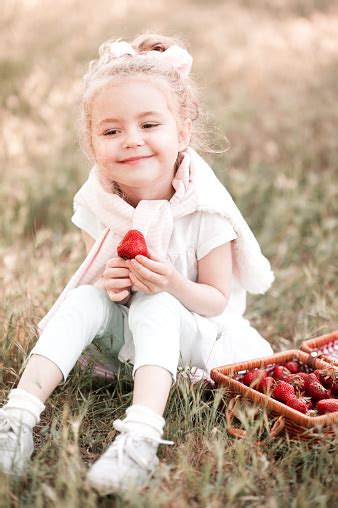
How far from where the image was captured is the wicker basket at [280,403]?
2.10m

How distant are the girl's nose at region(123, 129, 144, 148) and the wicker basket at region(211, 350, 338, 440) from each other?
74cm

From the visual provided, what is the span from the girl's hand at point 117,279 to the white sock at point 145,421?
420 mm

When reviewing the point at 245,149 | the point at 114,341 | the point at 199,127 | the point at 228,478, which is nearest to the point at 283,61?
the point at 245,149

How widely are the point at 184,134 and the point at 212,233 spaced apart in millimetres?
353

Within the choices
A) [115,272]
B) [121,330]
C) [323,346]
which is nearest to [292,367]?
[323,346]

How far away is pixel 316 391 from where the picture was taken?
2.34 meters

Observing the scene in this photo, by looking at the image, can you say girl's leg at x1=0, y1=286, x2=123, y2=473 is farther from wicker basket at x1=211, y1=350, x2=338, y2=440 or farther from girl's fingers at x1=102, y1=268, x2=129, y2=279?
wicker basket at x1=211, y1=350, x2=338, y2=440

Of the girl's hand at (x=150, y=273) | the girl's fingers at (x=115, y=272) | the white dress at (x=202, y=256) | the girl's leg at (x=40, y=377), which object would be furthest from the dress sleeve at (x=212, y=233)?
the girl's leg at (x=40, y=377)

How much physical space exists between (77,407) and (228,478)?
0.62 meters

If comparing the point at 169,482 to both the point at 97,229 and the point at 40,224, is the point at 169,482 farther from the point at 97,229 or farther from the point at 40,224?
the point at 40,224

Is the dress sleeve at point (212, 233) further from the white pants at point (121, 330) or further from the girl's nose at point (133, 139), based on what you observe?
the girl's nose at point (133, 139)

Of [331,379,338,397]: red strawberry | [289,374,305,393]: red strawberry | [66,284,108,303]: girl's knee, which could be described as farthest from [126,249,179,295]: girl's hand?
[331,379,338,397]: red strawberry

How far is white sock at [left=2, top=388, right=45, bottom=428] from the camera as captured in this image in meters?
2.06

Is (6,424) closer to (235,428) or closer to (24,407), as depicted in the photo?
(24,407)
